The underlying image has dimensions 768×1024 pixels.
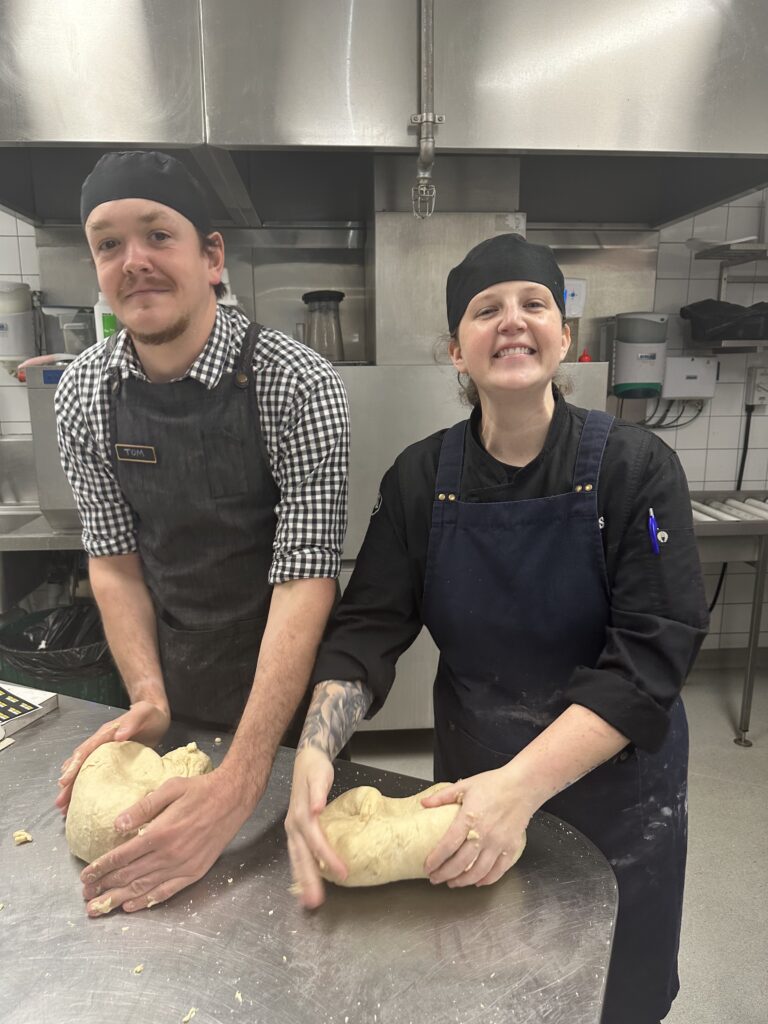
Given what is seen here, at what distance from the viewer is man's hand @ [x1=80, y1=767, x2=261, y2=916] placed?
2.46 feet

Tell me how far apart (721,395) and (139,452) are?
254cm

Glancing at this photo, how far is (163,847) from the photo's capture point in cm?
76

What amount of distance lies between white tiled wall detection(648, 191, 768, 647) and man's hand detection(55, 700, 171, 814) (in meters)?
2.46

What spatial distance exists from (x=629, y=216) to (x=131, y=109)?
6.18 feet

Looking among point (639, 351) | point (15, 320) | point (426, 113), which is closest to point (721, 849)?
point (639, 351)

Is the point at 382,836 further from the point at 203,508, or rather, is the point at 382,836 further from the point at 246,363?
the point at 246,363

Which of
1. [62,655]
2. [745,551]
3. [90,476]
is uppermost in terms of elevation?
[90,476]

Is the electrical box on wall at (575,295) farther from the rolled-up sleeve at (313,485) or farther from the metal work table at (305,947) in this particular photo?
Result: the metal work table at (305,947)

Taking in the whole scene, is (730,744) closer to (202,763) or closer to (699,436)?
(699,436)

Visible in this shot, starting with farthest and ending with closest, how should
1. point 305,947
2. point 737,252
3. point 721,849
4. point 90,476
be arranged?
point 737,252, point 721,849, point 90,476, point 305,947

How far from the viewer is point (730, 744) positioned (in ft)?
8.03

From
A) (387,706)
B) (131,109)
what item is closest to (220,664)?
(387,706)

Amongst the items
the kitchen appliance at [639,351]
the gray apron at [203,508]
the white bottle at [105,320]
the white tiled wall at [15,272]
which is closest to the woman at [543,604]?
the gray apron at [203,508]

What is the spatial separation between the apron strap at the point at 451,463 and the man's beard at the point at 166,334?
46cm
